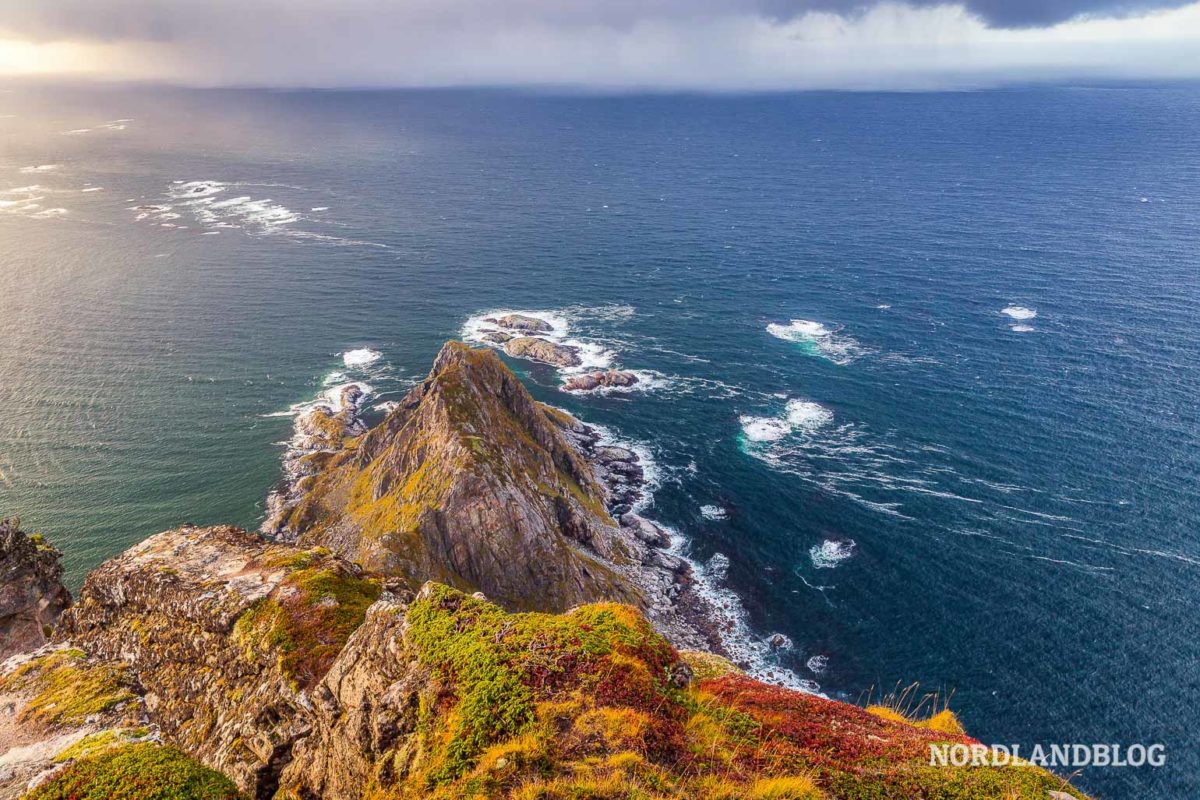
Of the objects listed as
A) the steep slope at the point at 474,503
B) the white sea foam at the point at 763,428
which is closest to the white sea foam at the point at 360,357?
the steep slope at the point at 474,503

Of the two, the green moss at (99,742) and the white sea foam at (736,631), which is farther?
the white sea foam at (736,631)

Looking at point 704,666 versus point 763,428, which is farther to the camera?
point 763,428

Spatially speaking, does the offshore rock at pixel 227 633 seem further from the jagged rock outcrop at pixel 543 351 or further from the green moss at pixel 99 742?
the jagged rock outcrop at pixel 543 351

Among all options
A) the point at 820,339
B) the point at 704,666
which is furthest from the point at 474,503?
the point at 820,339

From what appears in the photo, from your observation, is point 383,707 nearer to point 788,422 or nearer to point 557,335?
point 788,422

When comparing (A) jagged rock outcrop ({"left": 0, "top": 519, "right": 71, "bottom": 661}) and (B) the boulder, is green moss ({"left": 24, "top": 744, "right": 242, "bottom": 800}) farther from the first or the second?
(B) the boulder

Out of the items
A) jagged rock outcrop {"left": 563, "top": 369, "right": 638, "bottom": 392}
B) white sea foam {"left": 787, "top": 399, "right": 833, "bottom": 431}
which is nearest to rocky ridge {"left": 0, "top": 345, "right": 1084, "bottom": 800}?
white sea foam {"left": 787, "top": 399, "right": 833, "bottom": 431}

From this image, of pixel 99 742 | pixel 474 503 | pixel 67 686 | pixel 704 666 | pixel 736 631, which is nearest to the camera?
pixel 99 742

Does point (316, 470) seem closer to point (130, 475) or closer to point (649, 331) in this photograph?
point (130, 475)
